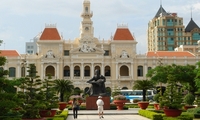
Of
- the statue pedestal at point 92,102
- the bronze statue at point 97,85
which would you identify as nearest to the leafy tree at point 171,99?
the bronze statue at point 97,85

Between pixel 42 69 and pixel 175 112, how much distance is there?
59.3 m

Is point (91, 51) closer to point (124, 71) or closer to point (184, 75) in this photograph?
point (124, 71)

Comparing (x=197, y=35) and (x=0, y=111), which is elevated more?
(x=197, y=35)

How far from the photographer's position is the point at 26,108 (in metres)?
24.8

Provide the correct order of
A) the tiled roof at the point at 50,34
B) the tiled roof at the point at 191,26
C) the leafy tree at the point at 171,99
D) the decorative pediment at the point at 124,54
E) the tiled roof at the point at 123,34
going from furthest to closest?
the tiled roof at the point at 191,26 < the tiled roof at the point at 123,34 < the tiled roof at the point at 50,34 < the decorative pediment at the point at 124,54 < the leafy tree at the point at 171,99

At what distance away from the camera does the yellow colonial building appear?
281 feet

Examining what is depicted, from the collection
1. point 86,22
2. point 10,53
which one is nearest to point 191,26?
point 86,22

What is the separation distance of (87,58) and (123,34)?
34.7 ft

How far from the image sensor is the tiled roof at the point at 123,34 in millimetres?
89150

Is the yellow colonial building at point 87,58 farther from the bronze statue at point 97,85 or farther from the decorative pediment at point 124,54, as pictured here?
the bronze statue at point 97,85

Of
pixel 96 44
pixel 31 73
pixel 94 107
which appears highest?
pixel 96 44

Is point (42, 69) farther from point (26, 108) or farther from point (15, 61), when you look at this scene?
point (26, 108)

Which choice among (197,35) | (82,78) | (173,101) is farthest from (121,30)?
(173,101)

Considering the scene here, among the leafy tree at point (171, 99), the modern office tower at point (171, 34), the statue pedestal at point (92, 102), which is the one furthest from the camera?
the modern office tower at point (171, 34)
